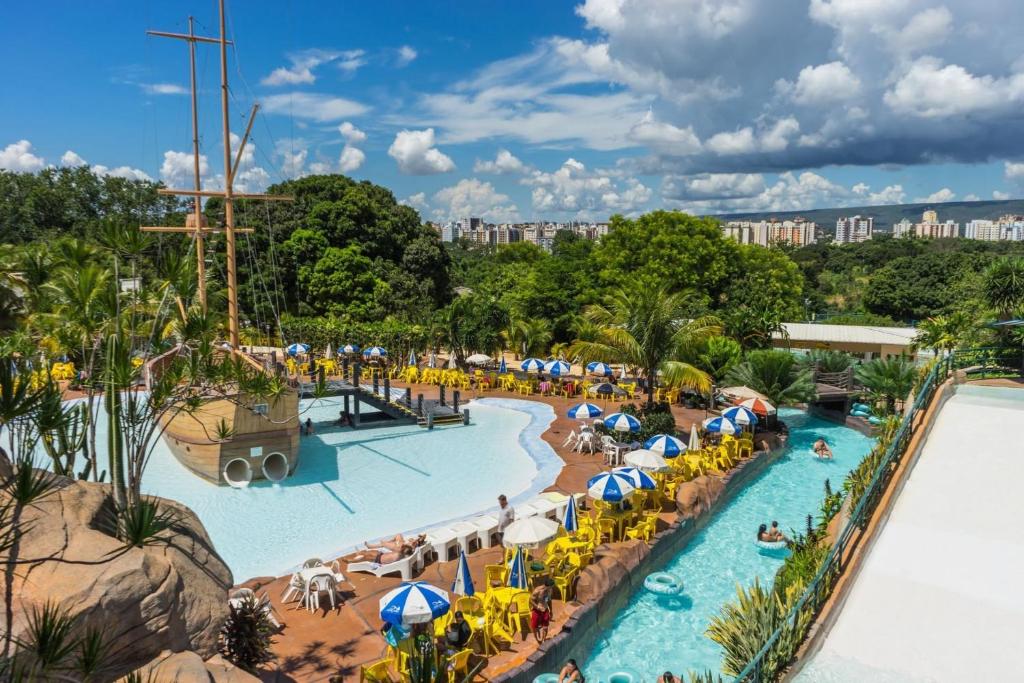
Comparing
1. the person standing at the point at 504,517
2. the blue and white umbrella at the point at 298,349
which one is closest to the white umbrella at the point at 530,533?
the person standing at the point at 504,517

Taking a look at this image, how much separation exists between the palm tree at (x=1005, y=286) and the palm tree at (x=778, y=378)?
6.47 metres

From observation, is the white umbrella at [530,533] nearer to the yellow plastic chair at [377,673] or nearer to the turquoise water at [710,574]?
the turquoise water at [710,574]

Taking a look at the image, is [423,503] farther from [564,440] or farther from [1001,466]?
[1001,466]

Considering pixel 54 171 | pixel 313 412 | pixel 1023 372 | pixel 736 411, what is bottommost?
pixel 313 412

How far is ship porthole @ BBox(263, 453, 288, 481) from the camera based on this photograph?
17.5 meters

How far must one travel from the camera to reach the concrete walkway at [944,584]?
704 cm

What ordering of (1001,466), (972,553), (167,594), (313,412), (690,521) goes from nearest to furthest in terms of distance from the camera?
(167,594) → (972,553) → (1001,466) → (690,521) → (313,412)

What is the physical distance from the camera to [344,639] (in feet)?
29.8

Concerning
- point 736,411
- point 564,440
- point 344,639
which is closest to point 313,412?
point 564,440

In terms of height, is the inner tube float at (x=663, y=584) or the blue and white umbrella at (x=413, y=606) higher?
the blue and white umbrella at (x=413, y=606)

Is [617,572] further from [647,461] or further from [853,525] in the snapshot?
[853,525]

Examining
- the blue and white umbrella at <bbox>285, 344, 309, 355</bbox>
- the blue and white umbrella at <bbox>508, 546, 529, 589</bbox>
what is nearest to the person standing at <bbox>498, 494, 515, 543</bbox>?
the blue and white umbrella at <bbox>508, 546, 529, 589</bbox>

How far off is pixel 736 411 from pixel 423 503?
9437 mm

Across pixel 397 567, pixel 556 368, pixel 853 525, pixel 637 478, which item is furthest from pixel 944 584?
pixel 556 368
